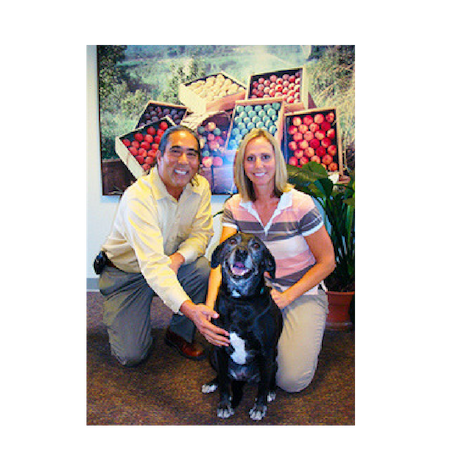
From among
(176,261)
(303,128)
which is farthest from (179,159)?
(303,128)

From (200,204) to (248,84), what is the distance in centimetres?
178

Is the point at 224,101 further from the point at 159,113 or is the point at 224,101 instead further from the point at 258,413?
the point at 258,413

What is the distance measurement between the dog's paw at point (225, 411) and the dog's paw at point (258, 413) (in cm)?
10

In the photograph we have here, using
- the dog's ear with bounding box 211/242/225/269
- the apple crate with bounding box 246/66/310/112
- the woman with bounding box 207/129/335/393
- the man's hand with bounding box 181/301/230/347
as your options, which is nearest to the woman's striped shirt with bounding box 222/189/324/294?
the woman with bounding box 207/129/335/393

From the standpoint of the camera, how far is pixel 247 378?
6.29ft

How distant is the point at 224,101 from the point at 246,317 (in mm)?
2726

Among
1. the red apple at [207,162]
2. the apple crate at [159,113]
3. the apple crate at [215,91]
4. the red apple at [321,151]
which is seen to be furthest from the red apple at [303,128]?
the apple crate at [159,113]

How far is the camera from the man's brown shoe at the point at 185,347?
249 cm

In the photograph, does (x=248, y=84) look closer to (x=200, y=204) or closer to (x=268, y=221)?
(x=200, y=204)

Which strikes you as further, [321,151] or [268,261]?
[321,151]

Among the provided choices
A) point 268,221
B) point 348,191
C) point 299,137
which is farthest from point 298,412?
point 299,137

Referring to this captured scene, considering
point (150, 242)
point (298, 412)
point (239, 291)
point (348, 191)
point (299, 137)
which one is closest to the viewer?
point (239, 291)

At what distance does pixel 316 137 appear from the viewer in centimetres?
372

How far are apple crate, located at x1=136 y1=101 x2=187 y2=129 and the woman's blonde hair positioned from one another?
1.95 m
